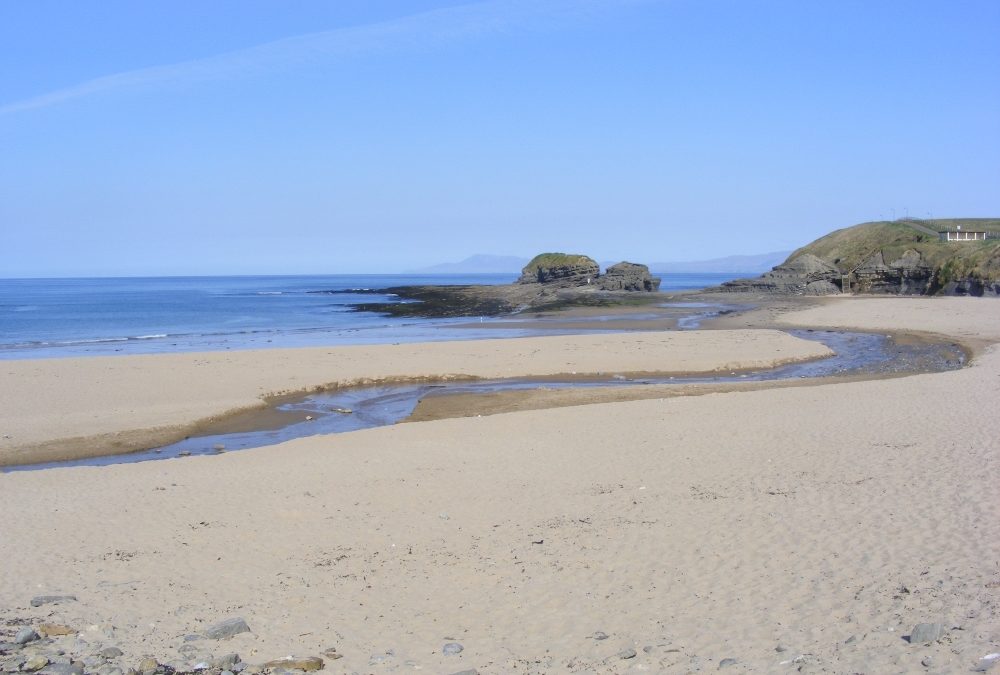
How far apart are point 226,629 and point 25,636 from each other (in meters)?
1.47

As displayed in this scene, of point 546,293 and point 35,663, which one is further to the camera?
point 546,293

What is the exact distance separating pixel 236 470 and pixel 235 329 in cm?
3858

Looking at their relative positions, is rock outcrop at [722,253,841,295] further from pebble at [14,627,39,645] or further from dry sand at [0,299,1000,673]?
pebble at [14,627,39,645]

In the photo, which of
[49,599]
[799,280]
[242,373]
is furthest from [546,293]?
[49,599]

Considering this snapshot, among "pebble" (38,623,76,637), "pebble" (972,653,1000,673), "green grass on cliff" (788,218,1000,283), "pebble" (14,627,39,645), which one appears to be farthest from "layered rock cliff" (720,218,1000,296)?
"pebble" (14,627,39,645)

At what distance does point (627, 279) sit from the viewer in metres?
82.2

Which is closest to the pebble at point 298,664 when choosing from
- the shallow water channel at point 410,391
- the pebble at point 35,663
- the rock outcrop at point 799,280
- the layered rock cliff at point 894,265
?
the pebble at point 35,663

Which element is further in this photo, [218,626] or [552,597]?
[552,597]

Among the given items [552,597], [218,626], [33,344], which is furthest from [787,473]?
[33,344]

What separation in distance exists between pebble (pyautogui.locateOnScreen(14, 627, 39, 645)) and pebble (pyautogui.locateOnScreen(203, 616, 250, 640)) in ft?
4.11

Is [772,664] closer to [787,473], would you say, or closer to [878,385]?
[787,473]

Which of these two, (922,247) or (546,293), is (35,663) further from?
(922,247)

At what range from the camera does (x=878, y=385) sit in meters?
19.5

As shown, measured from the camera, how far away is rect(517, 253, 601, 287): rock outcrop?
85.9 m
